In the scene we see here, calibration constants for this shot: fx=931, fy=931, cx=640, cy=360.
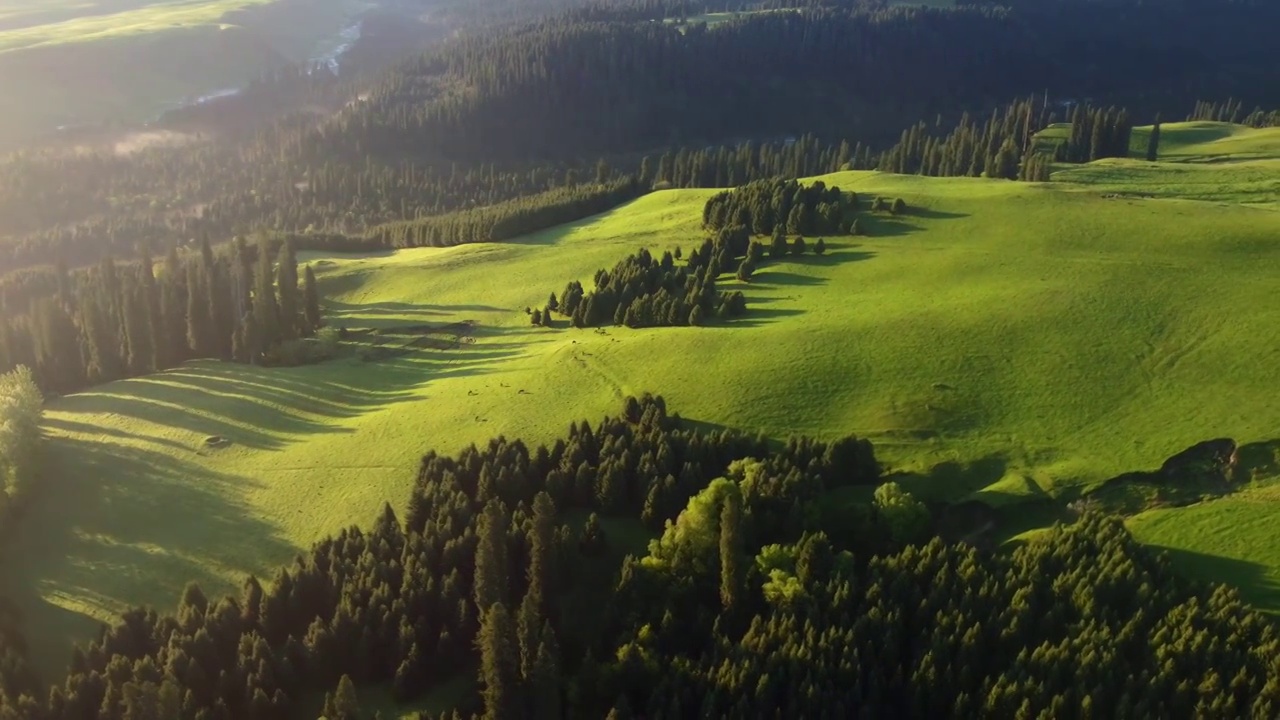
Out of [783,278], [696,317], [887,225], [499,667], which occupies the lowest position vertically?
[499,667]

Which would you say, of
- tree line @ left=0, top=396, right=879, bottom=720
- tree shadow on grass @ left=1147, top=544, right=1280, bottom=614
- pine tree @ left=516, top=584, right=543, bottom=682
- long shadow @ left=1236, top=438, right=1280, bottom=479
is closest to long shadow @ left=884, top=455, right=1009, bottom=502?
tree line @ left=0, top=396, right=879, bottom=720

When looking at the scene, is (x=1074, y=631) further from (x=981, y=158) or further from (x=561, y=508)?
(x=981, y=158)

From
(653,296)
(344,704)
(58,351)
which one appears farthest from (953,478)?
(58,351)

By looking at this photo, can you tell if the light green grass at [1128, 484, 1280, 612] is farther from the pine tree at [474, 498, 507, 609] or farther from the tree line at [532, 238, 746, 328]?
the tree line at [532, 238, 746, 328]

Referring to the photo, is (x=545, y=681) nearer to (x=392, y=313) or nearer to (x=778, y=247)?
(x=778, y=247)

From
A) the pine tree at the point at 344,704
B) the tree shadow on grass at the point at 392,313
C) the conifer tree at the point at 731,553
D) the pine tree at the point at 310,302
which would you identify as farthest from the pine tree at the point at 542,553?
the pine tree at the point at 310,302

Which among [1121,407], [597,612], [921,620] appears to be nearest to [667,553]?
[597,612]

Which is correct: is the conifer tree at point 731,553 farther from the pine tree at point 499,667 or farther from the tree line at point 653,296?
the tree line at point 653,296

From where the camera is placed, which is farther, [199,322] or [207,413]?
[199,322]
